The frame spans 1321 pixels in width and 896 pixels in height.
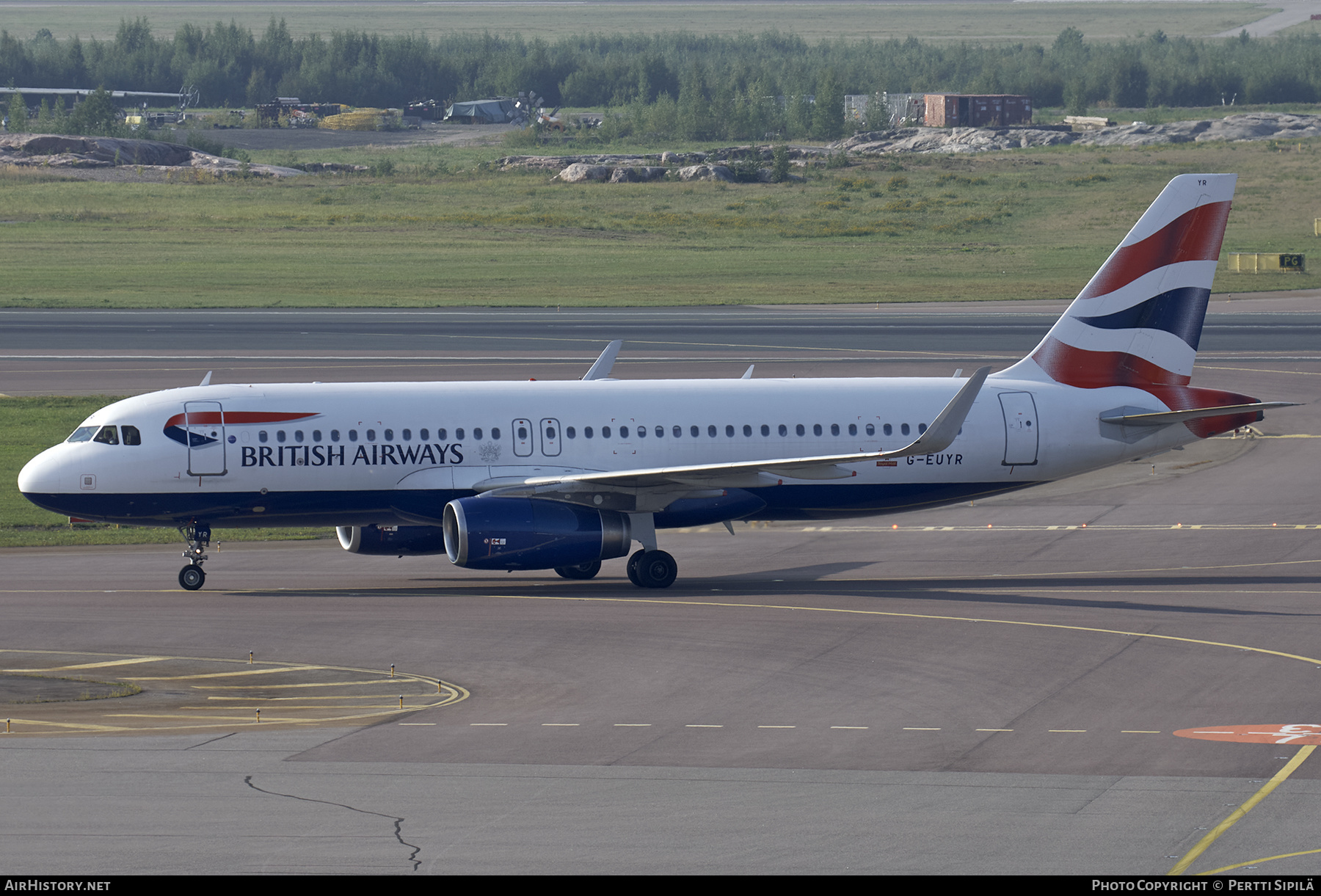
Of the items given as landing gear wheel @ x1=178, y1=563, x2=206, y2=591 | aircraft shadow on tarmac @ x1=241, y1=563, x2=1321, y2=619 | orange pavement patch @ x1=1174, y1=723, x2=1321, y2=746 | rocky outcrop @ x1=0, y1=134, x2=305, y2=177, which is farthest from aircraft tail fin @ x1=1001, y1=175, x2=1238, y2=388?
rocky outcrop @ x1=0, y1=134, x2=305, y2=177

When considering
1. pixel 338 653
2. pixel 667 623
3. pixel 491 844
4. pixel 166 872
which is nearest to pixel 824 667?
pixel 667 623

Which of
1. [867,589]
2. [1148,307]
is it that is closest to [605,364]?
[867,589]

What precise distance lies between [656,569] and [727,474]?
2814 millimetres

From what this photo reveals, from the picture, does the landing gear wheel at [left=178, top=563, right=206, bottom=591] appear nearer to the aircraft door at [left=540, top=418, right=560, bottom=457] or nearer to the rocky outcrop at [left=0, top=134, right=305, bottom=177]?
the aircraft door at [left=540, top=418, right=560, bottom=457]

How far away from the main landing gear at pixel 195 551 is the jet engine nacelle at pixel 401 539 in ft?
10.5

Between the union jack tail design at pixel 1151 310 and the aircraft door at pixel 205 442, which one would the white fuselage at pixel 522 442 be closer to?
the aircraft door at pixel 205 442

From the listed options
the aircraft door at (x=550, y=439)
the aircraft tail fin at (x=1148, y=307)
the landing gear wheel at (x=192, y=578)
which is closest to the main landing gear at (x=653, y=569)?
the aircraft door at (x=550, y=439)

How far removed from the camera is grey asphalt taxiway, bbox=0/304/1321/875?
19.2m

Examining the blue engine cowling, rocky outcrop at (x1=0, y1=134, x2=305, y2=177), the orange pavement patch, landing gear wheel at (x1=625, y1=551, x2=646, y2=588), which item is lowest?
landing gear wheel at (x1=625, y1=551, x2=646, y2=588)

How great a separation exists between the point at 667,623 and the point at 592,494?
16.6ft

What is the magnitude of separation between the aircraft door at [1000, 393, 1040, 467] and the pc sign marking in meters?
15.2

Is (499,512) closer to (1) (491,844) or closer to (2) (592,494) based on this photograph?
(2) (592,494)

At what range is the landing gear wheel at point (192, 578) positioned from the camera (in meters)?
37.3

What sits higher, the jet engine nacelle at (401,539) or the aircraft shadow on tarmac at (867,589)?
the jet engine nacelle at (401,539)
